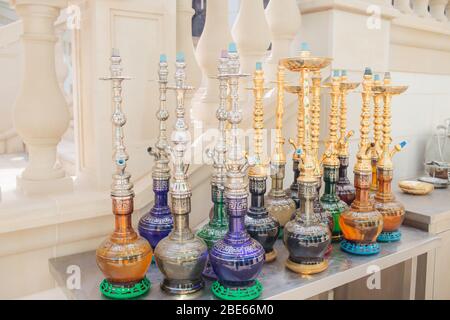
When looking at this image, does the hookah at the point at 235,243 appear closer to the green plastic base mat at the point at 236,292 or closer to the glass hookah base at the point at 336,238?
the green plastic base mat at the point at 236,292

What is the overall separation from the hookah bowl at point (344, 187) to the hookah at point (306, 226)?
0.27 m

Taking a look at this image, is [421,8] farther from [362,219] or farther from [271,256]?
[271,256]

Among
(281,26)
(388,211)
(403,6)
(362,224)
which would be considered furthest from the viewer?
(403,6)

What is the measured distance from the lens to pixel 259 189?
102 cm

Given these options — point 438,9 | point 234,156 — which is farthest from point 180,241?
point 438,9

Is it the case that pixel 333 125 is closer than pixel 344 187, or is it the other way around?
pixel 333 125

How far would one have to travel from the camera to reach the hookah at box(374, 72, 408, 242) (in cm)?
121

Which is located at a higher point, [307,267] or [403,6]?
[403,6]

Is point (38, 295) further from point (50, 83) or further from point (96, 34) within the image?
point (96, 34)

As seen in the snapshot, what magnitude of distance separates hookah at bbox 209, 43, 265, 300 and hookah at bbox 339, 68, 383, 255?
0.32 metres

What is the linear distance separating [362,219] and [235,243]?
384mm

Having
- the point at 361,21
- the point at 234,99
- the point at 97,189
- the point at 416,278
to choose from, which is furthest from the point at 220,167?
the point at 361,21

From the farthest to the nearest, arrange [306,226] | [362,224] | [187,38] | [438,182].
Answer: [438,182], [187,38], [362,224], [306,226]

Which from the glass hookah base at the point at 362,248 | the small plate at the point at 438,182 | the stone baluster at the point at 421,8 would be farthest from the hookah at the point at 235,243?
the stone baluster at the point at 421,8
